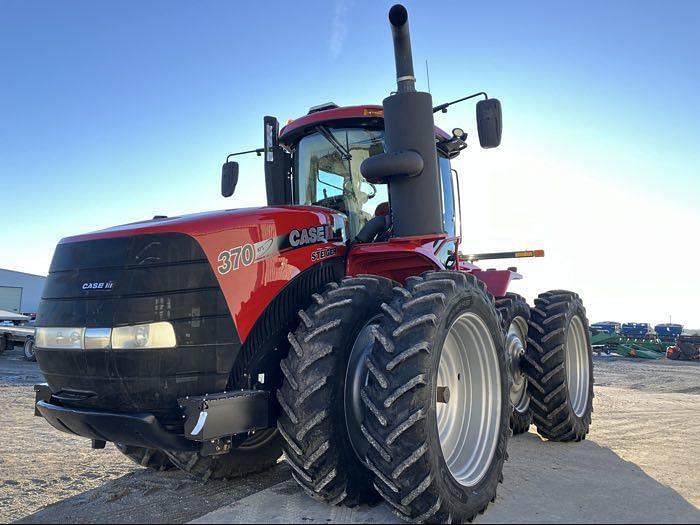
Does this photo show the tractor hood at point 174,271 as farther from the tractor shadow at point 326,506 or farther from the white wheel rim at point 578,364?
the white wheel rim at point 578,364

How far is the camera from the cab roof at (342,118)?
4.36m

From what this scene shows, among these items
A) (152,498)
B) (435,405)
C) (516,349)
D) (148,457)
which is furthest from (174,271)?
(516,349)

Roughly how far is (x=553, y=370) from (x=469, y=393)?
185 cm

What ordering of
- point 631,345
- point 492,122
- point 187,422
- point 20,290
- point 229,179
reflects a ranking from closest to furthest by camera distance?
point 187,422, point 492,122, point 229,179, point 631,345, point 20,290

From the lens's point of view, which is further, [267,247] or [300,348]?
[267,247]

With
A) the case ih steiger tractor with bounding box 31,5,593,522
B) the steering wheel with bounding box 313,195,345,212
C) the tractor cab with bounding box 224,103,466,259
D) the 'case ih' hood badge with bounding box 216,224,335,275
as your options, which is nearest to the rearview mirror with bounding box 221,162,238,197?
the tractor cab with bounding box 224,103,466,259

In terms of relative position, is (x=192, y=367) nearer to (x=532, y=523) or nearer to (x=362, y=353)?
(x=362, y=353)

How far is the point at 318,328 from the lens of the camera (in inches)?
120

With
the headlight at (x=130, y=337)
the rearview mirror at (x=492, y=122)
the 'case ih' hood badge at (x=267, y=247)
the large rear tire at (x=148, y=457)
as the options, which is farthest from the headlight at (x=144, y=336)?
Answer: the rearview mirror at (x=492, y=122)

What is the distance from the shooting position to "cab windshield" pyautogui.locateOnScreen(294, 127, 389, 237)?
435cm

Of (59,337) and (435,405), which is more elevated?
(59,337)

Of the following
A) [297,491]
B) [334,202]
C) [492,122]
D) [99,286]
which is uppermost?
[492,122]

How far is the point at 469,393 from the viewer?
12.4 ft

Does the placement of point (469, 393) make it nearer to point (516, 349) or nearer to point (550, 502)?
point (550, 502)
